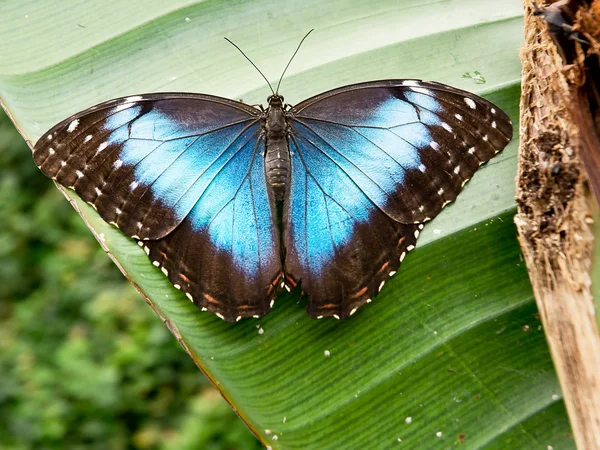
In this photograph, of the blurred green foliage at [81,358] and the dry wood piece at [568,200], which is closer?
the dry wood piece at [568,200]

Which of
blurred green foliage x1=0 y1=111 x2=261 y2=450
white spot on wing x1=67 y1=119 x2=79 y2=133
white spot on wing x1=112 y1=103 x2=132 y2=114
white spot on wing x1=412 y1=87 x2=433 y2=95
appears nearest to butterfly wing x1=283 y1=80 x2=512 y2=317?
white spot on wing x1=412 y1=87 x2=433 y2=95

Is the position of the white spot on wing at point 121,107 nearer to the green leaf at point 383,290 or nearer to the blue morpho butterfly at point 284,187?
the blue morpho butterfly at point 284,187

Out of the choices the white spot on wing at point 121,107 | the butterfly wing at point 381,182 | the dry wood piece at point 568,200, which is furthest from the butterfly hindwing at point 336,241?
the white spot on wing at point 121,107

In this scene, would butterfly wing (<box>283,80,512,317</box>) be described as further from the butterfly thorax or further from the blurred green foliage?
the blurred green foliage

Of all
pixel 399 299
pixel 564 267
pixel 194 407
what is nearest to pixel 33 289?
pixel 194 407

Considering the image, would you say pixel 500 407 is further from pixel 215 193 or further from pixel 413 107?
pixel 215 193

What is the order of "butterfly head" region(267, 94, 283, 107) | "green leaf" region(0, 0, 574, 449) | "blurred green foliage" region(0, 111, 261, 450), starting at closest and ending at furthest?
"green leaf" region(0, 0, 574, 449) → "butterfly head" region(267, 94, 283, 107) → "blurred green foliage" region(0, 111, 261, 450)

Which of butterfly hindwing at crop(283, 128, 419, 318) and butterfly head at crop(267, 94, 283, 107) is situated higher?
butterfly head at crop(267, 94, 283, 107)
